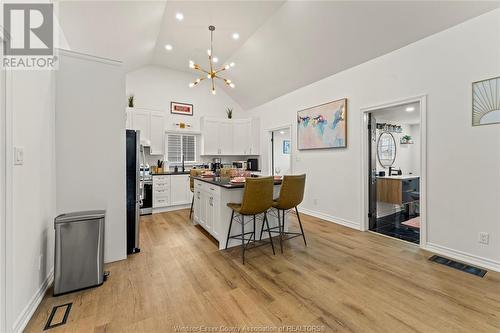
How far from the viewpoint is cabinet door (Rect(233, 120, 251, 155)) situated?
644 cm

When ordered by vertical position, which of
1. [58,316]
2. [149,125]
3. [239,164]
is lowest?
[58,316]

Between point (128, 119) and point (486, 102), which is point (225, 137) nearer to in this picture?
point (128, 119)

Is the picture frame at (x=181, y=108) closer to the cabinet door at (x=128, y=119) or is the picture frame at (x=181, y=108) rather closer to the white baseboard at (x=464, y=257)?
the cabinet door at (x=128, y=119)

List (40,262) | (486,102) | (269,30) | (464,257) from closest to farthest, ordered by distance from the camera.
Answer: (40,262) → (486,102) → (464,257) → (269,30)

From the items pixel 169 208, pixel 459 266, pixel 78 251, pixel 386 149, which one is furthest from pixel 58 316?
pixel 386 149

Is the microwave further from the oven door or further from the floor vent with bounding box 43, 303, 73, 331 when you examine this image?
the floor vent with bounding box 43, 303, 73, 331

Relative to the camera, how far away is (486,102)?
238 cm

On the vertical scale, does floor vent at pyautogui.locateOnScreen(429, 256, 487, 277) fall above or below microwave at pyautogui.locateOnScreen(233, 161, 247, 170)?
below

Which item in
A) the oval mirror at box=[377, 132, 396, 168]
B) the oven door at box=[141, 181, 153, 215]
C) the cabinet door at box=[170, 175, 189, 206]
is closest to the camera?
the oven door at box=[141, 181, 153, 215]

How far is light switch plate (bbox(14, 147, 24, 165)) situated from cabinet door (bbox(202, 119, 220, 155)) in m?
4.50

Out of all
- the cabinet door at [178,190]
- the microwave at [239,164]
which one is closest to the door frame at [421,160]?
the microwave at [239,164]

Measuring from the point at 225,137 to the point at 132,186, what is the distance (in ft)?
12.2

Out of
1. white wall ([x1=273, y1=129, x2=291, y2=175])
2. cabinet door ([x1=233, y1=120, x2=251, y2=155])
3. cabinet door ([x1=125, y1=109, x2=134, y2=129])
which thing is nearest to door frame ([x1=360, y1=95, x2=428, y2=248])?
white wall ([x1=273, y1=129, x2=291, y2=175])

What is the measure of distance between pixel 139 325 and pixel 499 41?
171 inches
